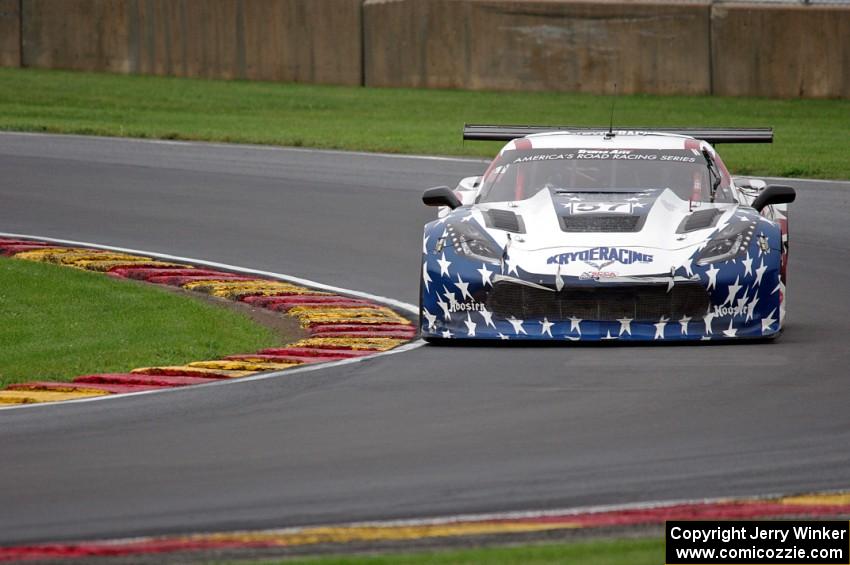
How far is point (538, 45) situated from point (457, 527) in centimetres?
2293

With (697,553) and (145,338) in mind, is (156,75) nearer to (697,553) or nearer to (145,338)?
(145,338)

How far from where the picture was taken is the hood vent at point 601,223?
10.6 metres

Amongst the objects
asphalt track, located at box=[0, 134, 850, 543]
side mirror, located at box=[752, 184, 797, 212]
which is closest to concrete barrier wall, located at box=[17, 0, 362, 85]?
asphalt track, located at box=[0, 134, 850, 543]

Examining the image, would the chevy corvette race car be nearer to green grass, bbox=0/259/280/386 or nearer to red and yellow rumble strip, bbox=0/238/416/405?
red and yellow rumble strip, bbox=0/238/416/405

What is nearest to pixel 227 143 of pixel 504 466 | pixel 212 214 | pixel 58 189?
pixel 58 189

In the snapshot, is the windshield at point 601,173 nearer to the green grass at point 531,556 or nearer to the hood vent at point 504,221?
the hood vent at point 504,221

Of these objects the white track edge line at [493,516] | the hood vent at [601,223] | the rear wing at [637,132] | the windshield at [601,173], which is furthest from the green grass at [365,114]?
the white track edge line at [493,516]

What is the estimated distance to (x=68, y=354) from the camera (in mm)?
10945

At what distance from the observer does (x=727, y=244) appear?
10422mm

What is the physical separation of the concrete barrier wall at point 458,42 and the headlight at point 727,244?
16.6m

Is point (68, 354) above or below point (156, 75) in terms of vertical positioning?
below

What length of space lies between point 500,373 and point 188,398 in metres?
1.67

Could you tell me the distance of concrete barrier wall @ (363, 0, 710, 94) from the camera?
2752 centimetres

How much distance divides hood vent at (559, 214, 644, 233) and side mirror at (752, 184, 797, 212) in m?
0.98
